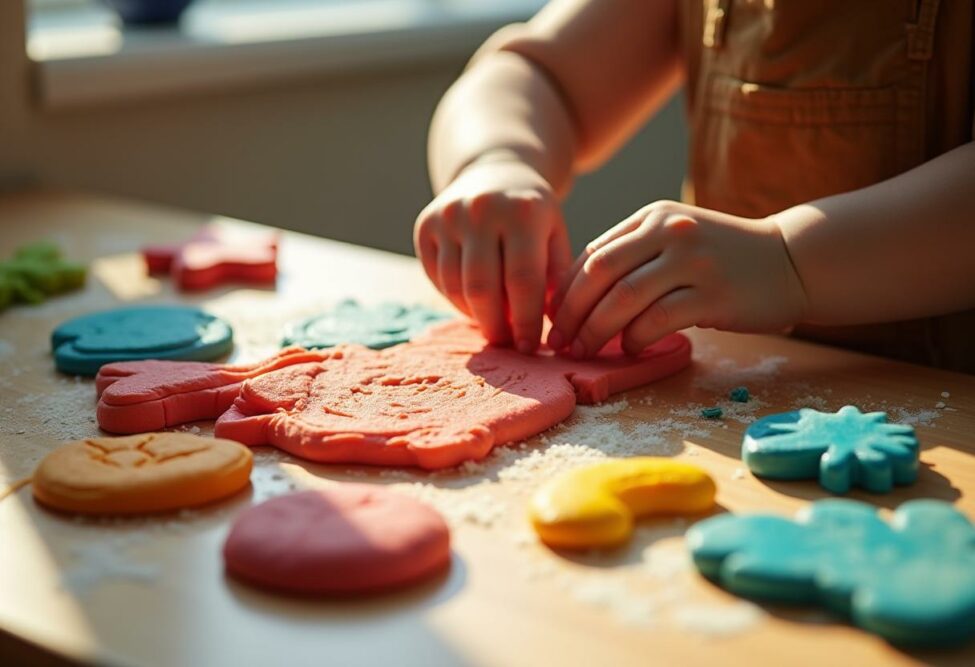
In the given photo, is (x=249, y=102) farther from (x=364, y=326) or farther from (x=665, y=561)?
(x=665, y=561)

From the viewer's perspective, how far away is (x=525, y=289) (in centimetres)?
89

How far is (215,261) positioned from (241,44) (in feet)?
2.47

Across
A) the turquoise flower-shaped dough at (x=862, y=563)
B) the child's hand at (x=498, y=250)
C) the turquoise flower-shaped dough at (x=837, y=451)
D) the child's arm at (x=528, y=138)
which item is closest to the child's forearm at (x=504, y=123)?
the child's arm at (x=528, y=138)

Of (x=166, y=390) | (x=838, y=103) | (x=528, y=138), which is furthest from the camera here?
(x=528, y=138)

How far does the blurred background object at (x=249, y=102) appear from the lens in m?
1.59

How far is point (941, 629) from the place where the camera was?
1.61 feet

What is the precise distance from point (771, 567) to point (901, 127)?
1.89ft

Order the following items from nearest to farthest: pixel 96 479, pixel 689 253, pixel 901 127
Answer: pixel 96 479 < pixel 689 253 < pixel 901 127

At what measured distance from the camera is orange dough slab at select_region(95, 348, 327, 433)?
0.76 m

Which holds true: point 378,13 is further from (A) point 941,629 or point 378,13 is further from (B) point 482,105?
(A) point 941,629

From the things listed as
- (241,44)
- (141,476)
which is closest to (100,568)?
(141,476)

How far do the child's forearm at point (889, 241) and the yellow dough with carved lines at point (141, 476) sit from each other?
45cm

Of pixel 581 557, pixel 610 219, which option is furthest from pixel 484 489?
pixel 610 219

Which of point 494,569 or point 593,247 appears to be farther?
point 593,247
